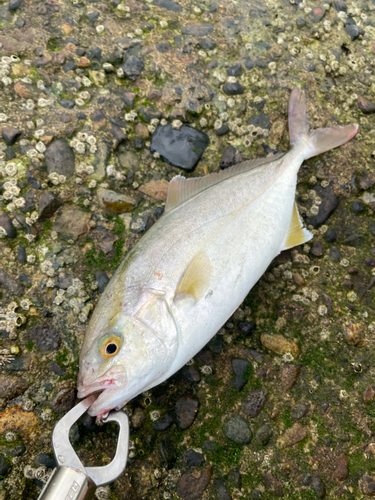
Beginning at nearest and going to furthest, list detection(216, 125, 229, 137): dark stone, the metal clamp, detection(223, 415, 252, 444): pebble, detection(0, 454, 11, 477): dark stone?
the metal clamp < detection(0, 454, 11, 477): dark stone < detection(223, 415, 252, 444): pebble < detection(216, 125, 229, 137): dark stone

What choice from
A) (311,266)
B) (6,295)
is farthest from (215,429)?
(6,295)

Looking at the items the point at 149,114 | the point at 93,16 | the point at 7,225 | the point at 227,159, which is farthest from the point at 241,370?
the point at 93,16

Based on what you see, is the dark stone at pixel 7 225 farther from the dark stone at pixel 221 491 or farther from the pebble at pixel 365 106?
the pebble at pixel 365 106

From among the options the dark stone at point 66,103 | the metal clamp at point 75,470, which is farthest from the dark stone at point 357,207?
the dark stone at point 66,103

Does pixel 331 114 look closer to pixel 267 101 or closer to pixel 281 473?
pixel 267 101

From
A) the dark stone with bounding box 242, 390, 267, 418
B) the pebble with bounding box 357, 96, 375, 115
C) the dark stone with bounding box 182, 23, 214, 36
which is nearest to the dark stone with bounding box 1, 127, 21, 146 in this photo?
the dark stone with bounding box 182, 23, 214, 36

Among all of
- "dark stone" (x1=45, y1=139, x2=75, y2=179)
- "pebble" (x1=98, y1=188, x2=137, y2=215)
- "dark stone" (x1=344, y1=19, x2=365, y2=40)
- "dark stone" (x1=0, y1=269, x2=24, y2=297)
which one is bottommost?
"dark stone" (x1=0, y1=269, x2=24, y2=297)

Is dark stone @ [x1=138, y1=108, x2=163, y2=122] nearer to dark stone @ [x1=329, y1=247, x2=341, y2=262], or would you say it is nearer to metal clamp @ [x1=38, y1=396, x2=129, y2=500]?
dark stone @ [x1=329, y1=247, x2=341, y2=262]
